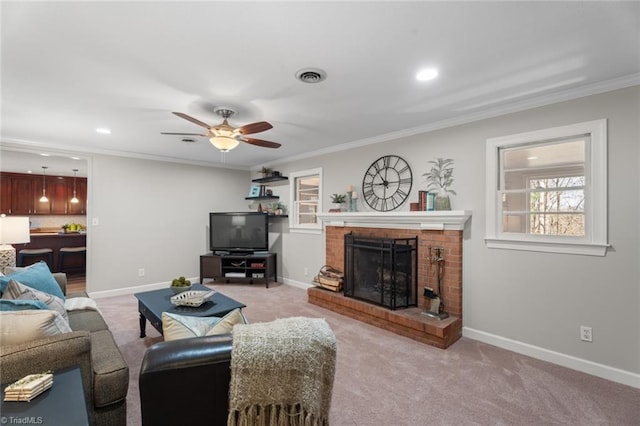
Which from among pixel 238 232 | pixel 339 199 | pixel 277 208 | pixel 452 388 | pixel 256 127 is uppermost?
pixel 256 127

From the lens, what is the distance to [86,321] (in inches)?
94.2

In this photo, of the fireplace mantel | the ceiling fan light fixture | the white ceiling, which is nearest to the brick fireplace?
the fireplace mantel

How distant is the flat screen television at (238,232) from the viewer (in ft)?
18.3

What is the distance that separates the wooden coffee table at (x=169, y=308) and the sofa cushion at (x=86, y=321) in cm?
34

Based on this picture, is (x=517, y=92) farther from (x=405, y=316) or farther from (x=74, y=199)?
(x=74, y=199)

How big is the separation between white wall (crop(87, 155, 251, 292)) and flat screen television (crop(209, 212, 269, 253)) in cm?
36

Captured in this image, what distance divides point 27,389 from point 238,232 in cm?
465

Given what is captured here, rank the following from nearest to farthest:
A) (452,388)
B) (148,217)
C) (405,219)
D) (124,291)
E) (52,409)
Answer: (52,409), (452,388), (405,219), (124,291), (148,217)

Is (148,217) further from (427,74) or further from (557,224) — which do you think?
(557,224)

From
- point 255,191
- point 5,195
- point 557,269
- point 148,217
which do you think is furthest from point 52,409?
point 5,195

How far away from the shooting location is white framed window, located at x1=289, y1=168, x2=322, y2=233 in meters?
5.14

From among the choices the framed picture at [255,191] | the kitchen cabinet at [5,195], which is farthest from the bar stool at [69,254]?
the framed picture at [255,191]

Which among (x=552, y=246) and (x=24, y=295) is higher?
(x=552, y=246)

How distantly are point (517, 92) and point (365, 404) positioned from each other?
9.11ft
